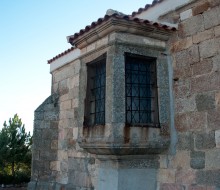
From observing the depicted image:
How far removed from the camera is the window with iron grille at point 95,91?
14.5 feet

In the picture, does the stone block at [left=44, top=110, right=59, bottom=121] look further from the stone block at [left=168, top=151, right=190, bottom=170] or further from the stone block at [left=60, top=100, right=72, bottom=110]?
the stone block at [left=168, top=151, right=190, bottom=170]

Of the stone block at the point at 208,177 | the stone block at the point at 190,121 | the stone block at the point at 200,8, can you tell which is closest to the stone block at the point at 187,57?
the stone block at the point at 200,8

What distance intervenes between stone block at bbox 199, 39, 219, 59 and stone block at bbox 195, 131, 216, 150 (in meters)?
1.04

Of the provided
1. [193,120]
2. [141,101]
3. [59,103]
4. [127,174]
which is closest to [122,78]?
[141,101]

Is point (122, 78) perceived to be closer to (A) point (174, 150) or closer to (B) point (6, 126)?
(A) point (174, 150)

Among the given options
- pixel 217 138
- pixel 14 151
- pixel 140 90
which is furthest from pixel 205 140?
pixel 14 151

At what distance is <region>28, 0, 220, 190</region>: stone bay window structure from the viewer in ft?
12.1

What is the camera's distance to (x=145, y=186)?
4059mm

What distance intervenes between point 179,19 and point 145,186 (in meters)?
2.57

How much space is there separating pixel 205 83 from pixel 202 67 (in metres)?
0.23

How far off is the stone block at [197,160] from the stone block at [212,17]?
5.66 ft

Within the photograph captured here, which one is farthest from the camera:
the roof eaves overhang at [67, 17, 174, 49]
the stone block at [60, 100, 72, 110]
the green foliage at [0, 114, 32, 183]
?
the green foliage at [0, 114, 32, 183]

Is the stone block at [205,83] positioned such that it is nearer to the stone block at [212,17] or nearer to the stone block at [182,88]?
the stone block at [182,88]

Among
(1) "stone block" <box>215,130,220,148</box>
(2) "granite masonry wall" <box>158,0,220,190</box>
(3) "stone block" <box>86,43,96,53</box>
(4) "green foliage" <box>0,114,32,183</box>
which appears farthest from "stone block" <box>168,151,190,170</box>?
(4) "green foliage" <box>0,114,32,183</box>
